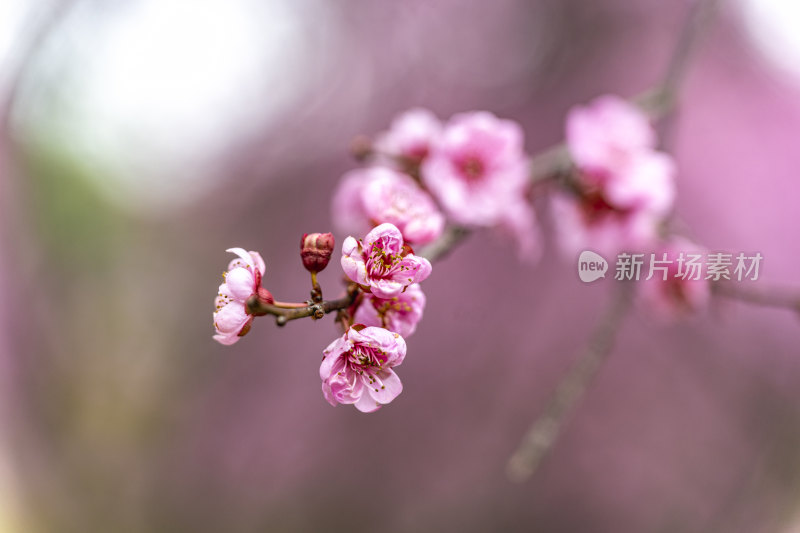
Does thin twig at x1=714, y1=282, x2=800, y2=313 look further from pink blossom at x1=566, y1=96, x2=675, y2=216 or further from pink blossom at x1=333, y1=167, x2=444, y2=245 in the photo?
pink blossom at x1=333, y1=167, x2=444, y2=245

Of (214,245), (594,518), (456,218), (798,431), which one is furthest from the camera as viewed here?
(214,245)

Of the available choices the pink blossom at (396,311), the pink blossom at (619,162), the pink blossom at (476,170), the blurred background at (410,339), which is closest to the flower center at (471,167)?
the pink blossom at (476,170)

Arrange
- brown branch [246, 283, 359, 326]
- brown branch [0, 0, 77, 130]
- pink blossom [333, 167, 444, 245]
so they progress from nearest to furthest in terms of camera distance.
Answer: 1. brown branch [246, 283, 359, 326]
2. pink blossom [333, 167, 444, 245]
3. brown branch [0, 0, 77, 130]

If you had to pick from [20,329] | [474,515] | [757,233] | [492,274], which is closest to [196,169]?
[20,329]

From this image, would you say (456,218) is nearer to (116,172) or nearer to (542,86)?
(542,86)

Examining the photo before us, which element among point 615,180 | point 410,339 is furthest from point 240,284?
point 410,339

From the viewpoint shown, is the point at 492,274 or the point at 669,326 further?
the point at 492,274

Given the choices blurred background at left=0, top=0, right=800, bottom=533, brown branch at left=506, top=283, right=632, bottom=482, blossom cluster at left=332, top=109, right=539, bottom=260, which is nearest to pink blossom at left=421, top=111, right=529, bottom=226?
blossom cluster at left=332, top=109, right=539, bottom=260
